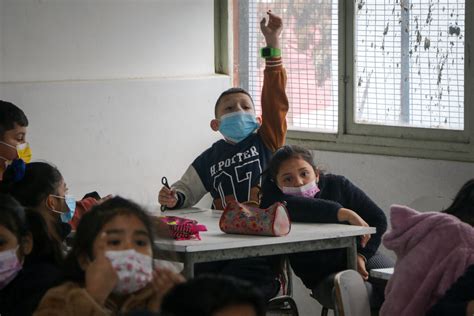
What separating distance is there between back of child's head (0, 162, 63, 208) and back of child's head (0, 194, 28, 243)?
2.44 ft

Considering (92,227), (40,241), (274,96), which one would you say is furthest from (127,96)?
(92,227)

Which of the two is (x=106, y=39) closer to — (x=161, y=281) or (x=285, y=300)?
(x=285, y=300)

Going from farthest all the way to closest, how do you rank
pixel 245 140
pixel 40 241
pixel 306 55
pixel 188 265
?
pixel 306 55 < pixel 245 140 < pixel 188 265 < pixel 40 241

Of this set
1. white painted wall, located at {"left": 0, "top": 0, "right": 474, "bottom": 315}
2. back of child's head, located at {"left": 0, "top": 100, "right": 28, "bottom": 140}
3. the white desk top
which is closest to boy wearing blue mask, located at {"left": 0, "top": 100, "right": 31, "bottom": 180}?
back of child's head, located at {"left": 0, "top": 100, "right": 28, "bottom": 140}

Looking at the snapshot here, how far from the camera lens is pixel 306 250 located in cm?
386

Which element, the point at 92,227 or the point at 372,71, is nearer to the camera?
the point at 92,227

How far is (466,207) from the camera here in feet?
10.4

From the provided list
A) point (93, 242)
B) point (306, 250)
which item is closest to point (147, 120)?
point (306, 250)

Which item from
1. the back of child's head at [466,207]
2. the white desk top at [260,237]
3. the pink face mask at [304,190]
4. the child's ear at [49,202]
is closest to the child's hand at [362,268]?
the white desk top at [260,237]

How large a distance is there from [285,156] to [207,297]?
2.44 meters

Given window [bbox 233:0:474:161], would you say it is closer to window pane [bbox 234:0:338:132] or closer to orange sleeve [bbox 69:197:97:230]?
window pane [bbox 234:0:338:132]

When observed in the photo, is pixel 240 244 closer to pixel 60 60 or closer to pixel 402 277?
pixel 402 277

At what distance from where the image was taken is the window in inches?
190

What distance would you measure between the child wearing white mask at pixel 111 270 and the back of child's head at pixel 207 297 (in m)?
0.60
